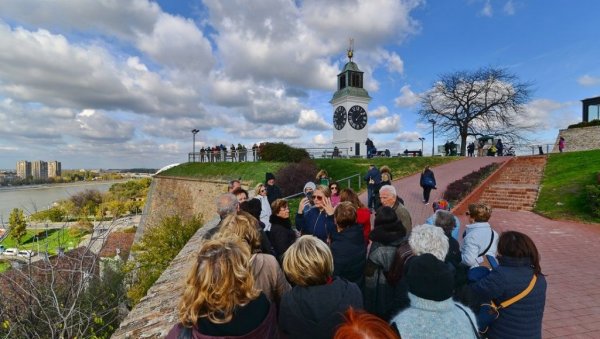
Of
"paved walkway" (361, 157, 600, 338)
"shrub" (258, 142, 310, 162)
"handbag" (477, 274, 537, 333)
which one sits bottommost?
"paved walkway" (361, 157, 600, 338)

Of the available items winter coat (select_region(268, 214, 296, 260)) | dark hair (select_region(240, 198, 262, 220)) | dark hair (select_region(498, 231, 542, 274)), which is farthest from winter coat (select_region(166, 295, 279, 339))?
dark hair (select_region(240, 198, 262, 220))

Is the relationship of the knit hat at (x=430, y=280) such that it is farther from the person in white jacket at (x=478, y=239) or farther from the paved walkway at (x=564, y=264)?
the paved walkway at (x=564, y=264)

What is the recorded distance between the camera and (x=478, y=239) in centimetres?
348

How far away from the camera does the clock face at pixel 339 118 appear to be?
31763mm

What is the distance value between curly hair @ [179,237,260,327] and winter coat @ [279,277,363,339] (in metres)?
0.29

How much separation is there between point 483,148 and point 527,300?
33035 millimetres

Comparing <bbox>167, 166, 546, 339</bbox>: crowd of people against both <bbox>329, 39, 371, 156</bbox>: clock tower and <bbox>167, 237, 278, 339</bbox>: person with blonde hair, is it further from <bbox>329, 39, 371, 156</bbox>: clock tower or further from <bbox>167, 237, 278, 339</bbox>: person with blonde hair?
<bbox>329, 39, 371, 156</bbox>: clock tower

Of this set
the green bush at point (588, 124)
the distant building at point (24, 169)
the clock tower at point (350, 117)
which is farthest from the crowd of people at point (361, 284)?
the distant building at point (24, 169)

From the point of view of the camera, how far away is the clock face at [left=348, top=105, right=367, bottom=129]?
31406mm

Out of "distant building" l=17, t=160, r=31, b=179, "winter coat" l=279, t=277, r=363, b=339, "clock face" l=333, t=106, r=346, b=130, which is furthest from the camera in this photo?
"distant building" l=17, t=160, r=31, b=179

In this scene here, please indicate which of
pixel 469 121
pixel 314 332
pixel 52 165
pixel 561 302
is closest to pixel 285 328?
pixel 314 332

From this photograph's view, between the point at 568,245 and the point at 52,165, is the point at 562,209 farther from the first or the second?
the point at 52,165

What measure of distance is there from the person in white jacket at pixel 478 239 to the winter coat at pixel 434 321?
6.79 ft

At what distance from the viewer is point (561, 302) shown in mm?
4750
